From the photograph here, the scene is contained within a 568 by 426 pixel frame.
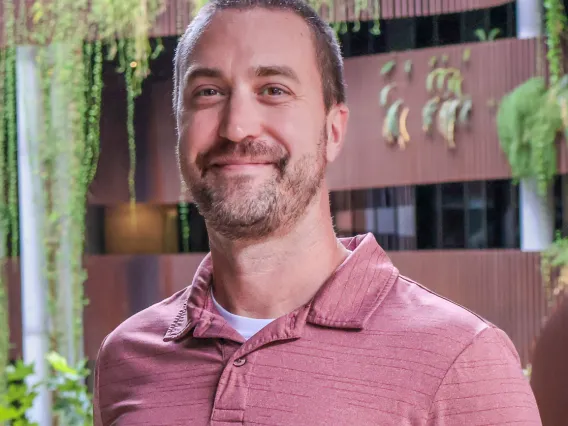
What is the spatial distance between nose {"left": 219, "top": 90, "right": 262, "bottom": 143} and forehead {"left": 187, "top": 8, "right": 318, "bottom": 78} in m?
0.04

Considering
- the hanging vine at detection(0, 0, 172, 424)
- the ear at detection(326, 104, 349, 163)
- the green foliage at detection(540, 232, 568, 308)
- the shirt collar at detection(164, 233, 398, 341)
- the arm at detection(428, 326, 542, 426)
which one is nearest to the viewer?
the arm at detection(428, 326, 542, 426)

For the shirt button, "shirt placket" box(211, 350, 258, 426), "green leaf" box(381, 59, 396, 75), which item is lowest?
"shirt placket" box(211, 350, 258, 426)

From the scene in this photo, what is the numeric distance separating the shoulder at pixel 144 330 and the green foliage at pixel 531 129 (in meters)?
2.32

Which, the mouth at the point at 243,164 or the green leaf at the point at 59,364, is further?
the green leaf at the point at 59,364

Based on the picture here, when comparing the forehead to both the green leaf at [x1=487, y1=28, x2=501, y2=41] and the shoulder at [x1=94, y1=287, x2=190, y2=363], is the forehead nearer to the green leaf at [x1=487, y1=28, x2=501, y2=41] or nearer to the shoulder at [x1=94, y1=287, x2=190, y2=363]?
the shoulder at [x1=94, y1=287, x2=190, y2=363]

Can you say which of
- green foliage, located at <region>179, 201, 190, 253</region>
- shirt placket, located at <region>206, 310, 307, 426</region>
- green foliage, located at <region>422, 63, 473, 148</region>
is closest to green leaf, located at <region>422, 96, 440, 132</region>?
green foliage, located at <region>422, 63, 473, 148</region>

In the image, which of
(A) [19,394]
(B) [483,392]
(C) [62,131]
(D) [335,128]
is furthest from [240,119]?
(C) [62,131]

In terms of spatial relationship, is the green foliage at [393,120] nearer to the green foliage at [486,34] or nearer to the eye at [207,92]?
the green foliage at [486,34]

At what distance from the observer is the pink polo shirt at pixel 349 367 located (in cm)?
98

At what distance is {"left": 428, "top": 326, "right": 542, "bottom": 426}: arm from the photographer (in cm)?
96

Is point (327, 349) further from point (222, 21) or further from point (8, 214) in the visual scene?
point (8, 214)

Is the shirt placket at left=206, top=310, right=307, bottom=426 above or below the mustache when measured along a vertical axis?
below

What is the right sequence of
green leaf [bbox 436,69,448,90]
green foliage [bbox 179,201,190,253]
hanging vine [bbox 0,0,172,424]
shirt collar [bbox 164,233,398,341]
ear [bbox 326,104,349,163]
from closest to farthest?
1. shirt collar [bbox 164,233,398,341]
2. ear [bbox 326,104,349,163]
3. green leaf [bbox 436,69,448,90]
4. green foliage [bbox 179,201,190,253]
5. hanging vine [bbox 0,0,172,424]

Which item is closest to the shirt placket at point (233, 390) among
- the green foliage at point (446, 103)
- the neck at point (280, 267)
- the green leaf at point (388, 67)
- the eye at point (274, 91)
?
the neck at point (280, 267)
